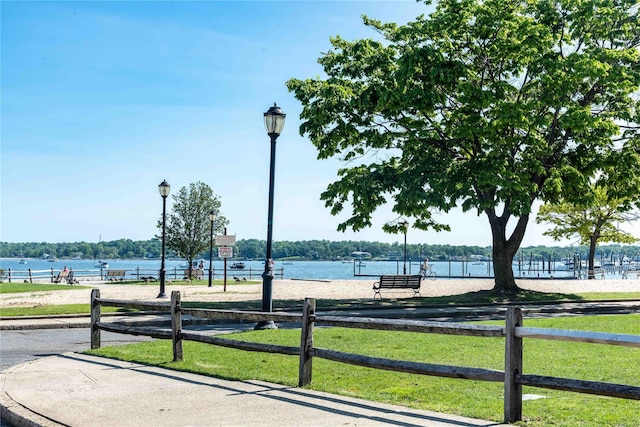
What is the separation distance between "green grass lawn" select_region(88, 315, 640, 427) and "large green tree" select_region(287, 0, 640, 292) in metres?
10.5

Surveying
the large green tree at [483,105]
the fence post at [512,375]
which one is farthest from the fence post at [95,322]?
the large green tree at [483,105]

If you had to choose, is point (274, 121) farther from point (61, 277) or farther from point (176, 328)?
point (61, 277)

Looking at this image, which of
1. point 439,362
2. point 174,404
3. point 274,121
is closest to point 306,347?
point 174,404

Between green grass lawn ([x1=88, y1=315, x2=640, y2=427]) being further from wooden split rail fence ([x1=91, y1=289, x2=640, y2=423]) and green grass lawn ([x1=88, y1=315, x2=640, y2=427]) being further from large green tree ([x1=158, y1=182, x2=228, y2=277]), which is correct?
large green tree ([x1=158, y1=182, x2=228, y2=277])

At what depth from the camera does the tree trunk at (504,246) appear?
100ft

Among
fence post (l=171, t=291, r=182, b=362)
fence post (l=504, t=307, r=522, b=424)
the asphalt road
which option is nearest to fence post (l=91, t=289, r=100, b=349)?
the asphalt road

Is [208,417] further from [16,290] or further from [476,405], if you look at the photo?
[16,290]

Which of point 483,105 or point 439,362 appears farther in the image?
point 483,105

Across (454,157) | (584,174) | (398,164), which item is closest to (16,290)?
(398,164)

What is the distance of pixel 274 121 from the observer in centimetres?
1727

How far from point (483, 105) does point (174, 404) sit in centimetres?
2005

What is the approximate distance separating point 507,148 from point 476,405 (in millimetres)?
20066

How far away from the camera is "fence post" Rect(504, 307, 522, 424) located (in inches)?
293

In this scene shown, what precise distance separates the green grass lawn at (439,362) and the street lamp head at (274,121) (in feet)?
15.7
